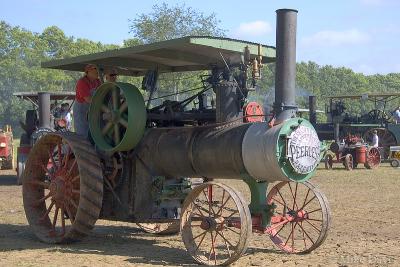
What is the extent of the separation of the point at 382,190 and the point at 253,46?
713 centimetres

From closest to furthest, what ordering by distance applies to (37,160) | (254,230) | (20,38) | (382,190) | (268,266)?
(268,266), (254,230), (37,160), (382,190), (20,38)

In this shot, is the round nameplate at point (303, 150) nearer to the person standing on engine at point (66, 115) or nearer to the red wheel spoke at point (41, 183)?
the red wheel spoke at point (41, 183)

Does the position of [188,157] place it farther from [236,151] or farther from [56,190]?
[56,190]

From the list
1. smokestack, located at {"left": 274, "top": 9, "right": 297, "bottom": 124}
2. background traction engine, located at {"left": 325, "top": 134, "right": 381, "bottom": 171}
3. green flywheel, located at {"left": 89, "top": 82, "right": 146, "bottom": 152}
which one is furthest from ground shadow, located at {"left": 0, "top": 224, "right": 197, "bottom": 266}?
background traction engine, located at {"left": 325, "top": 134, "right": 381, "bottom": 171}

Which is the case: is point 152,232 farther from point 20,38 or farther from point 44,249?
point 20,38

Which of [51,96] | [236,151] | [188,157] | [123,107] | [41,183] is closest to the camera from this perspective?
[236,151]

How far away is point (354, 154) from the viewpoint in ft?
60.1

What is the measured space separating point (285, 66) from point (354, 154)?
13.7 m

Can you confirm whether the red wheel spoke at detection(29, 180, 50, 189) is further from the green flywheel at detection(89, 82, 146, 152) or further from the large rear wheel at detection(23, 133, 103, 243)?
the green flywheel at detection(89, 82, 146, 152)

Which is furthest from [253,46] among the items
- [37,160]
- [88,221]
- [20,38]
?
[20,38]

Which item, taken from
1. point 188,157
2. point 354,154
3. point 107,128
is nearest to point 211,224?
point 188,157

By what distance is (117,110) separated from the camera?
6.17 metres

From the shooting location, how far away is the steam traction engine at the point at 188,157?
523cm

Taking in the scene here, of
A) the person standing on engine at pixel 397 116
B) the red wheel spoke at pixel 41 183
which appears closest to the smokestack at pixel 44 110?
the red wheel spoke at pixel 41 183
